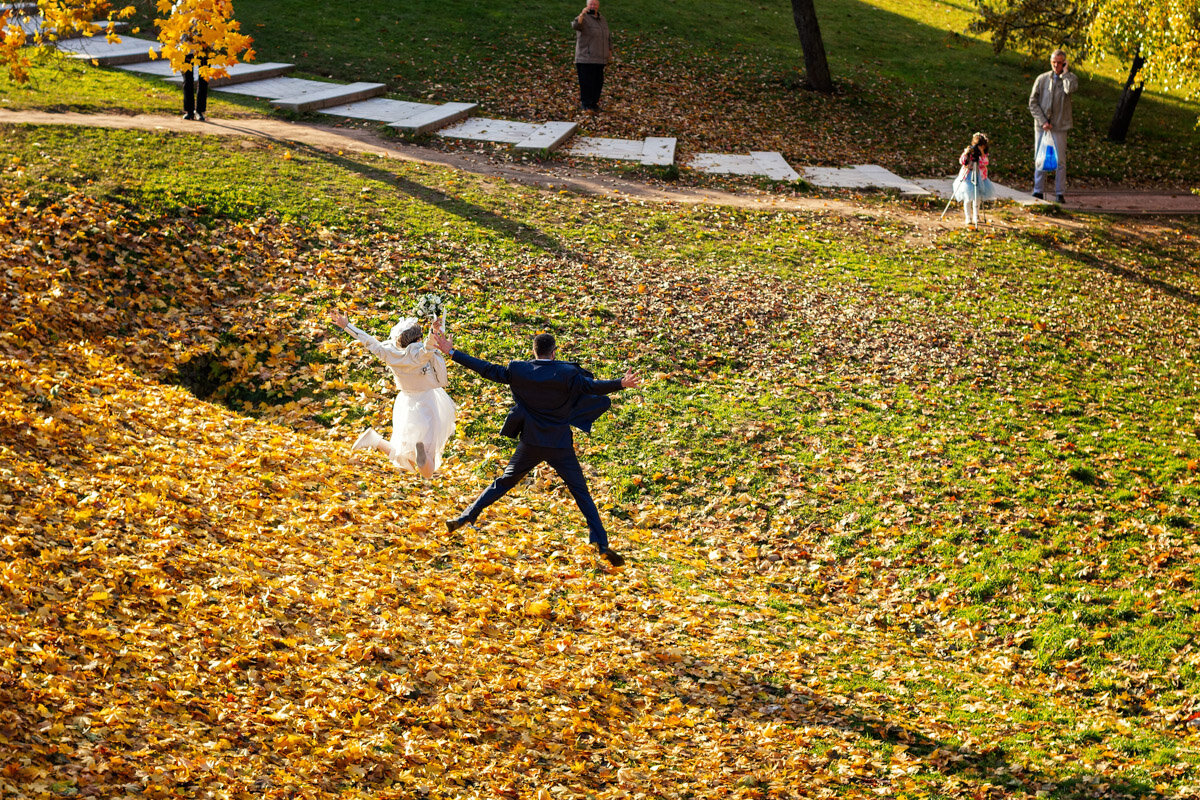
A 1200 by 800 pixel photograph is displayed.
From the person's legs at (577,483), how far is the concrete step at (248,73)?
1539cm

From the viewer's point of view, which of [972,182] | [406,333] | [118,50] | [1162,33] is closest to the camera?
[406,333]

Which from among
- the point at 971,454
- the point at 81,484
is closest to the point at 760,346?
the point at 971,454

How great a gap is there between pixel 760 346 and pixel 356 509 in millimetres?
6100

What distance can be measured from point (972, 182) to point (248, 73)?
14.7 metres

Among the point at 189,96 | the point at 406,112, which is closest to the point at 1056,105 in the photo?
the point at 406,112

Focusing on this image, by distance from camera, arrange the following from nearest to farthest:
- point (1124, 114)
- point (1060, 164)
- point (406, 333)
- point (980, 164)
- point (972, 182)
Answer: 1. point (406, 333)
2. point (980, 164)
3. point (972, 182)
4. point (1060, 164)
5. point (1124, 114)

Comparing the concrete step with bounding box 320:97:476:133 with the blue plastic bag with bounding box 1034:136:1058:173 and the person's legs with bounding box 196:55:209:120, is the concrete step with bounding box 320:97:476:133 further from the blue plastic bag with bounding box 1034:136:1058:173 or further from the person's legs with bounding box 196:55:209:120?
the blue plastic bag with bounding box 1034:136:1058:173

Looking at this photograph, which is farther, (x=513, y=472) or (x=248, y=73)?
(x=248, y=73)

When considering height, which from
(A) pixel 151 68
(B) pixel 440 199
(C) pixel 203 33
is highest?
(C) pixel 203 33

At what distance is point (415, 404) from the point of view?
27.9ft

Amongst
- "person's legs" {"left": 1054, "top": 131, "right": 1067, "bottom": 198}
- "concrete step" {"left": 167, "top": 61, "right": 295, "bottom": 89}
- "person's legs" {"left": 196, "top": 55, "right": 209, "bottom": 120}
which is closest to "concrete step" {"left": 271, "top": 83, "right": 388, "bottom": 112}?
"concrete step" {"left": 167, "top": 61, "right": 295, "bottom": 89}

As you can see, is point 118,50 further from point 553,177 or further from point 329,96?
point 553,177

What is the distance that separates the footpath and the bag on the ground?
75 centimetres

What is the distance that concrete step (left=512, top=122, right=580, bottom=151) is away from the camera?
A: 1891cm
